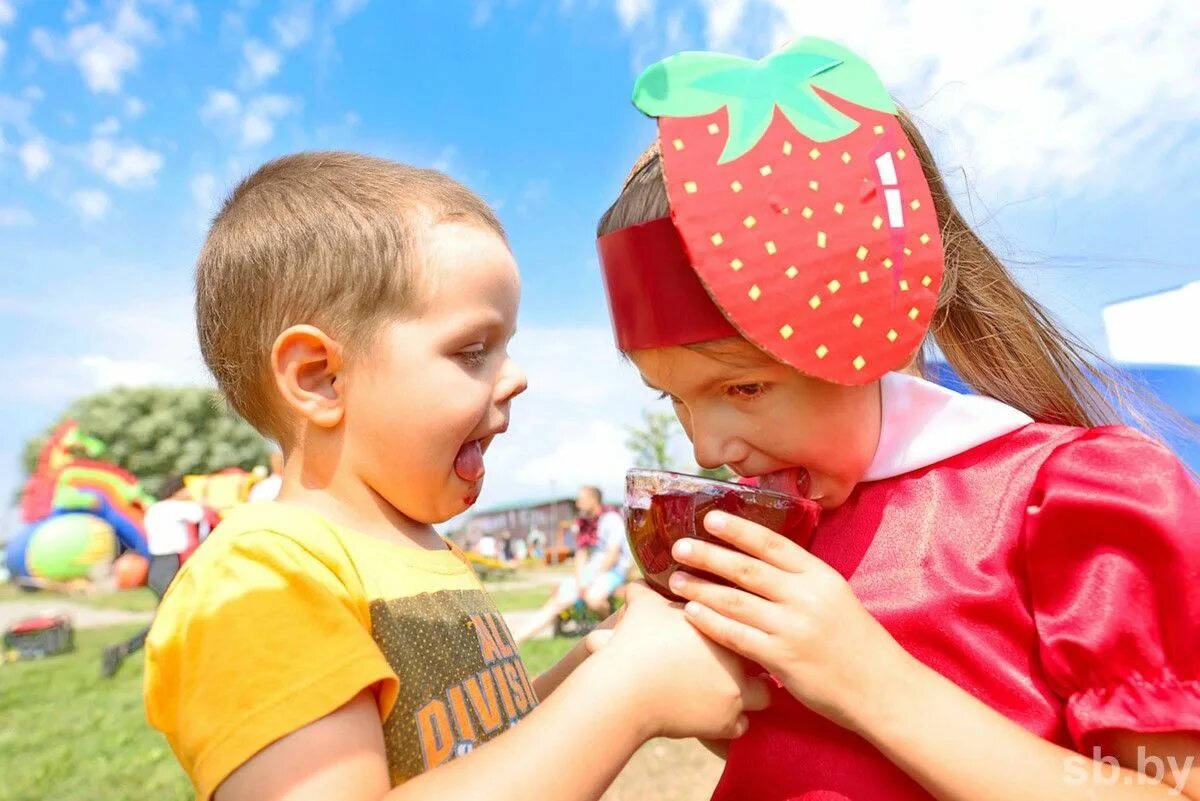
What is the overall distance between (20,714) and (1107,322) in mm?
13965

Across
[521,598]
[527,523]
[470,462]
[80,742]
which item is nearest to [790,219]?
[470,462]

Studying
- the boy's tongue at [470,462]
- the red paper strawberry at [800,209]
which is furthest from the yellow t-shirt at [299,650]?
the red paper strawberry at [800,209]

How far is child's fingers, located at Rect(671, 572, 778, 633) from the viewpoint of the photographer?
4.18 feet

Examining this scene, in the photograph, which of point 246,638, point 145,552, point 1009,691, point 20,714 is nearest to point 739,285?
point 1009,691

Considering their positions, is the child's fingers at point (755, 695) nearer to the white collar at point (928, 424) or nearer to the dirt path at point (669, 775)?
the white collar at point (928, 424)

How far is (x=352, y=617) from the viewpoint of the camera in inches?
51.8

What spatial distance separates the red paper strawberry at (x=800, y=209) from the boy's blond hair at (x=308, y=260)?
0.57 metres

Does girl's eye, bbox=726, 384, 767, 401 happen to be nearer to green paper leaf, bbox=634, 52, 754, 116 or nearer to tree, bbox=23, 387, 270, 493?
green paper leaf, bbox=634, 52, 754, 116

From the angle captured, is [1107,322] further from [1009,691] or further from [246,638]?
[246,638]

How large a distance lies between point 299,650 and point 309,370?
1.97 ft

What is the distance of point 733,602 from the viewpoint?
4.25ft

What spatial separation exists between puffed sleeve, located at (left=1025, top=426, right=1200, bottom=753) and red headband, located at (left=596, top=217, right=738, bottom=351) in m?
0.61

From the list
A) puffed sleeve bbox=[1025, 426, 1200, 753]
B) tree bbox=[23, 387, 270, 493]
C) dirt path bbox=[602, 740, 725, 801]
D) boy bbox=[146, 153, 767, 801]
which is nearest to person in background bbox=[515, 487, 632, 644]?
dirt path bbox=[602, 740, 725, 801]

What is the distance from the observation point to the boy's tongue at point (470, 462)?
1.69 meters
